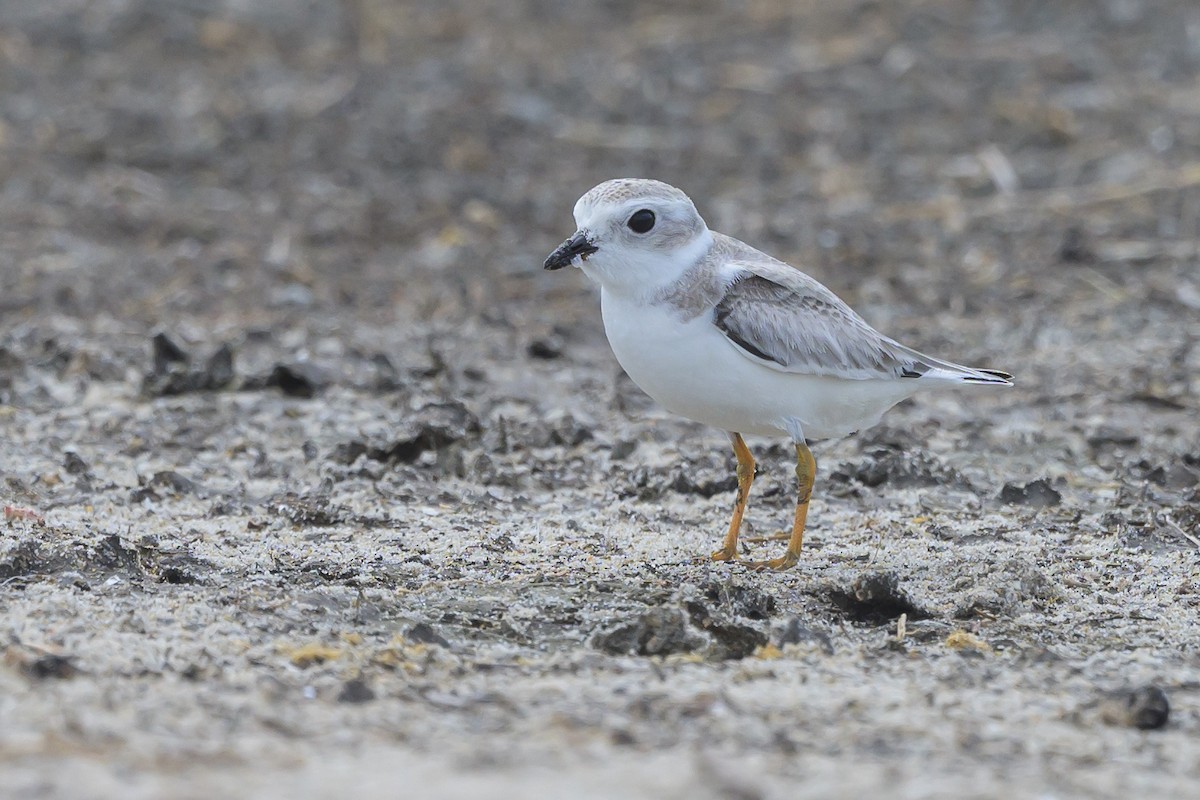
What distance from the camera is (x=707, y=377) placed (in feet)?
16.4

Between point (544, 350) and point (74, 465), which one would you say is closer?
point (74, 465)

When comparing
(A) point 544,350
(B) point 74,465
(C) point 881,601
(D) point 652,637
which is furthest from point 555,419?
(D) point 652,637

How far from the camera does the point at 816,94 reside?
1254cm

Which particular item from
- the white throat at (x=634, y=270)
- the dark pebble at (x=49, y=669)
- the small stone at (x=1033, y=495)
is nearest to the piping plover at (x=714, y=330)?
the white throat at (x=634, y=270)

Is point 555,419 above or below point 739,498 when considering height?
above

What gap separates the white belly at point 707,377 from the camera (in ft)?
16.4

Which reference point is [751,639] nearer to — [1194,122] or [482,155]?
[482,155]

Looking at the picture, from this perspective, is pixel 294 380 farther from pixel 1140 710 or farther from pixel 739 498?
pixel 1140 710

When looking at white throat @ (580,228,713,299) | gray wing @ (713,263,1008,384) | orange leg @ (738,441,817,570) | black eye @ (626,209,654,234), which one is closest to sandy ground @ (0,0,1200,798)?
orange leg @ (738,441,817,570)

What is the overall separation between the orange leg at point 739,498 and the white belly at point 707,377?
0.67 feet

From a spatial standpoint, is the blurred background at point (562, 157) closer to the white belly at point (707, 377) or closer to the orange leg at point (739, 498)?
the orange leg at point (739, 498)

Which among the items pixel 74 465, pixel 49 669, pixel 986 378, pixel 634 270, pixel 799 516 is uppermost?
pixel 634 270

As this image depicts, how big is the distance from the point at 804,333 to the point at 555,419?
197 centimetres

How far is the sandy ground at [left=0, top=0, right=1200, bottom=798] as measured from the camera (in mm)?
3664
